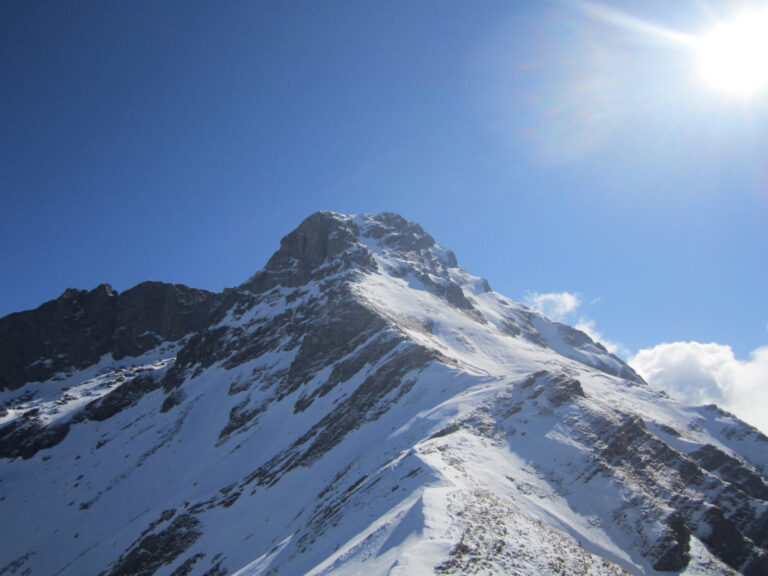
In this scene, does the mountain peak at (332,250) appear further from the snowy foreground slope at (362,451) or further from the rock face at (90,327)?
the rock face at (90,327)

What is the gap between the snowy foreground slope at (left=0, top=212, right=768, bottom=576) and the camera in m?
27.0

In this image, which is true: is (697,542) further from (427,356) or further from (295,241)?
(295,241)

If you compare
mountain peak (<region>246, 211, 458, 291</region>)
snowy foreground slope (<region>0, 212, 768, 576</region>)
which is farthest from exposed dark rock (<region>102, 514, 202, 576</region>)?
mountain peak (<region>246, 211, 458, 291</region>)

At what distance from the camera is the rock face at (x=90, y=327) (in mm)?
147875

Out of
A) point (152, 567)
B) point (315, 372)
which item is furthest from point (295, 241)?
point (152, 567)

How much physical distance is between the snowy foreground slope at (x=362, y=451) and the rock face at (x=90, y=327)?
304 centimetres

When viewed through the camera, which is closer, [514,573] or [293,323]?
[514,573]

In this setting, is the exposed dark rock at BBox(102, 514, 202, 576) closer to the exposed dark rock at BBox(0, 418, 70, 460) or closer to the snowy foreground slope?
the snowy foreground slope

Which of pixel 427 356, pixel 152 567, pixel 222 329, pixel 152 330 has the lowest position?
pixel 152 567

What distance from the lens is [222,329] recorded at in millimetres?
114750

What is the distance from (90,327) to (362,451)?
497ft

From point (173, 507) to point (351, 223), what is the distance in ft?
311

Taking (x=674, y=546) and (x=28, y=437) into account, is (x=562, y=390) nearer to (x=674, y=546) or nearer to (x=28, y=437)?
(x=674, y=546)

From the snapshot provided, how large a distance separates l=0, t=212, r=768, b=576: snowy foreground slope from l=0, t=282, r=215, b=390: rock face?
304cm
